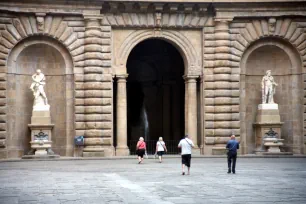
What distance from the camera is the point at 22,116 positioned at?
39750 mm

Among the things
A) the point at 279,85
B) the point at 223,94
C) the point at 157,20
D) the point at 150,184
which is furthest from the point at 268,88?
the point at 150,184

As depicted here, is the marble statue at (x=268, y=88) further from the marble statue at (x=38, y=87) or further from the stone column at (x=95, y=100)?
the marble statue at (x=38, y=87)

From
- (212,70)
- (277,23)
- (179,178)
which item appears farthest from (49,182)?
(277,23)

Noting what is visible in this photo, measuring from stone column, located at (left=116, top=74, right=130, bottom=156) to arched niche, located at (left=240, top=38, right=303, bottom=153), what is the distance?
7339 mm

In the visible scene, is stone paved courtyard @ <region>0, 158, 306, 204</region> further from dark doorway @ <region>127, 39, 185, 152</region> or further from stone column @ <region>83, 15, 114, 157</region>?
dark doorway @ <region>127, 39, 185, 152</region>

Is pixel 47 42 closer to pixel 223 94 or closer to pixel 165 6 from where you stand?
pixel 165 6

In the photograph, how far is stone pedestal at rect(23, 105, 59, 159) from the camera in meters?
38.4

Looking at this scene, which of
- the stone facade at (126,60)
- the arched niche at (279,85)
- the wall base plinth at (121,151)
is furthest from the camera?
the arched niche at (279,85)

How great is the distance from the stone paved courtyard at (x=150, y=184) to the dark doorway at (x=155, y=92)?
51.3 ft

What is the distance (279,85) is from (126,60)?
9.91 m

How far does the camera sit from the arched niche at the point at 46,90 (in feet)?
129

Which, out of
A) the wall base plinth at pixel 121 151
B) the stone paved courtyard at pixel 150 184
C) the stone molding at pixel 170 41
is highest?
the stone molding at pixel 170 41

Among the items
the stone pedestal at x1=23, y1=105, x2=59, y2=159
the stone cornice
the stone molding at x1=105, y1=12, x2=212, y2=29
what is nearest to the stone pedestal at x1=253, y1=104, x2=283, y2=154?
the stone cornice

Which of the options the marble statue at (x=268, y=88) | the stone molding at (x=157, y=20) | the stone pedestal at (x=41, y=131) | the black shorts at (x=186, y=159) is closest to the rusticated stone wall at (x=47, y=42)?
the stone pedestal at (x=41, y=131)
